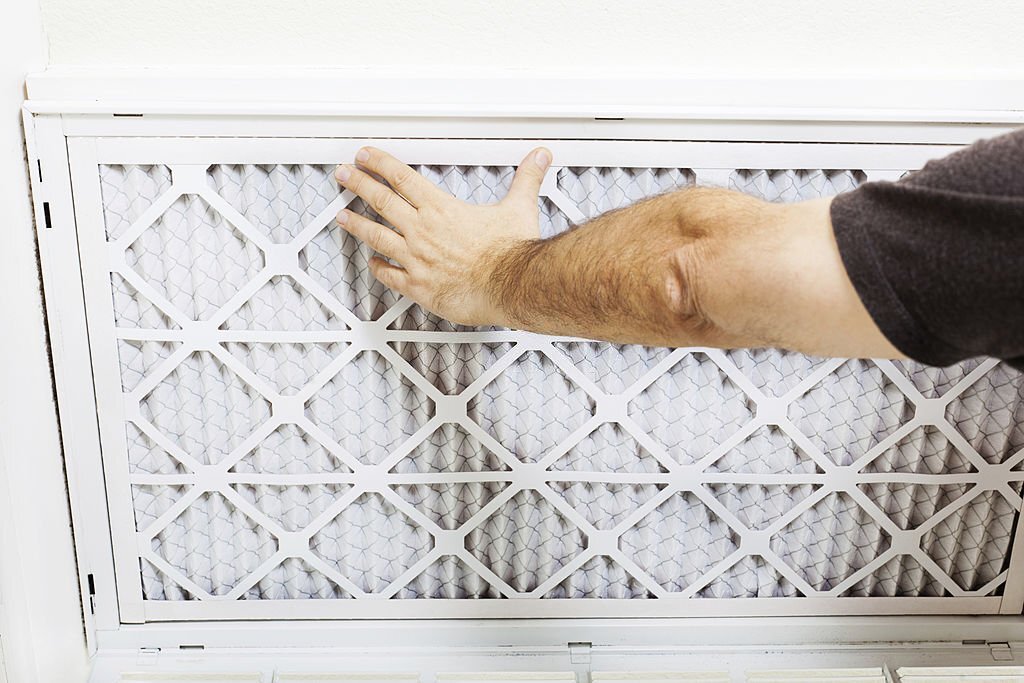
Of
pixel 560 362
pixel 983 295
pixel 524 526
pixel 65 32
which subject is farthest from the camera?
pixel 524 526

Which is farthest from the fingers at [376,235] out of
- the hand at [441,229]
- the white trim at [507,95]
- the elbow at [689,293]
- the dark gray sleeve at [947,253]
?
the dark gray sleeve at [947,253]

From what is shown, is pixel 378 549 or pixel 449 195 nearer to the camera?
pixel 449 195

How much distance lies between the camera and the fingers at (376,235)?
996mm

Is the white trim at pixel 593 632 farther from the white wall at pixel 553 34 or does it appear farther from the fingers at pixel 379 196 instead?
the white wall at pixel 553 34

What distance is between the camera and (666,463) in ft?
3.81

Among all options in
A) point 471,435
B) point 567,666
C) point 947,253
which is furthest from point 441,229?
point 567,666

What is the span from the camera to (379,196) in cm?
99

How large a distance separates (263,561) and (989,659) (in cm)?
97

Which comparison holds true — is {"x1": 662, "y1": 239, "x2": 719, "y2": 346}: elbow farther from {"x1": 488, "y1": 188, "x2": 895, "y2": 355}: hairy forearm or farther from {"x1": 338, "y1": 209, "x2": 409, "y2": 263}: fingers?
{"x1": 338, "y1": 209, "x2": 409, "y2": 263}: fingers

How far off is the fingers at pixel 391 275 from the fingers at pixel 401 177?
0.07 m

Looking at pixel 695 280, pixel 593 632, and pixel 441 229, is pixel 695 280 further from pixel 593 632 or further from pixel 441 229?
pixel 593 632

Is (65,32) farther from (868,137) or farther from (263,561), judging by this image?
(868,137)

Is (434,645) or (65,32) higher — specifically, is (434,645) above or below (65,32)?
below

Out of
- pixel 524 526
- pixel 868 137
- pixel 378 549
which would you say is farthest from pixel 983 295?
pixel 378 549
